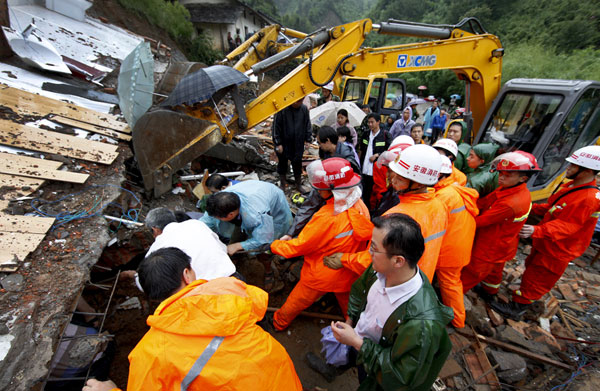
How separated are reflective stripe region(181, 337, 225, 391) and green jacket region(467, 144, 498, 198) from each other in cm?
351

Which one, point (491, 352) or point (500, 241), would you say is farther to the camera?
point (500, 241)

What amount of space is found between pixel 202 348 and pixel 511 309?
12.5ft

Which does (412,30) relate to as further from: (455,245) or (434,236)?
(434,236)

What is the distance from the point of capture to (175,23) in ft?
44.9

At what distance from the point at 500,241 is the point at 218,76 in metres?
3.85

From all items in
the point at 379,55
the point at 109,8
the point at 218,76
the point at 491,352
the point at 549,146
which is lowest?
the point at 491,352

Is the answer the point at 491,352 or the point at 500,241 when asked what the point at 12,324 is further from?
the point at 500,241

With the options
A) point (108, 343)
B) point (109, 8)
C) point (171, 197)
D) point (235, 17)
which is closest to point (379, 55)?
point (171, 197)

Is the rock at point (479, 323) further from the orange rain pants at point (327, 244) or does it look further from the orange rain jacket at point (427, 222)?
the orange rain pants at point (327, 244)

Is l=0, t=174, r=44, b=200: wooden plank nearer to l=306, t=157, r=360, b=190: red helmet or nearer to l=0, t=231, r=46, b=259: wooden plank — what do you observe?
l=0, t=231, r=46, b=259: wooden plank

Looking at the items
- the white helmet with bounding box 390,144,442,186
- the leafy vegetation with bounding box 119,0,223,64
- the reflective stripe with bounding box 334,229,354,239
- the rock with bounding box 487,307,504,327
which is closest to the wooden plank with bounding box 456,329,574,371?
the rock with bounding box 487,307,504,327

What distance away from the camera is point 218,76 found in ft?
10.7

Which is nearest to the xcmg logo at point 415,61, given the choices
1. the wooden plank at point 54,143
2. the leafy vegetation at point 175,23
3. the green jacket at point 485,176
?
the green jacket at point 485,176

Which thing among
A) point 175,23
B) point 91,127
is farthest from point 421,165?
point 175,23
